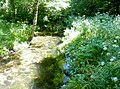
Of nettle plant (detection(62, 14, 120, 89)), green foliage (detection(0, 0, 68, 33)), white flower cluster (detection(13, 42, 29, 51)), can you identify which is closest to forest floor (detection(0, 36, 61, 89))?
white flower cluster (detection(13, 42, 29, 51))

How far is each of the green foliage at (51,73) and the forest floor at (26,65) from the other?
0.73 feet

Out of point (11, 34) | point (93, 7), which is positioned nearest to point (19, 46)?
point (11, 34)

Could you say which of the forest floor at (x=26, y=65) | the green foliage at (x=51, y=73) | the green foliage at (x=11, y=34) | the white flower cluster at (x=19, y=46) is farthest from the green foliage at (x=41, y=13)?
the green foliage at (x=51, y=73)

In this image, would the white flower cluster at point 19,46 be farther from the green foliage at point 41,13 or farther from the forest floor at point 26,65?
the green foliage at point 41,13

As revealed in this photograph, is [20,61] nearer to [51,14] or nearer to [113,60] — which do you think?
[113,60]

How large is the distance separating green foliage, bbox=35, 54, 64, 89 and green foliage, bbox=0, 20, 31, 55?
1.77m

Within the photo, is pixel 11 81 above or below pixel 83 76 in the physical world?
below

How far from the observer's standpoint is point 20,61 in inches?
358

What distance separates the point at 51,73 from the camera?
7.86m

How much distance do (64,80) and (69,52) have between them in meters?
1.78

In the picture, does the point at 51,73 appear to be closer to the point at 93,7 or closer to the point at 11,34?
the point at 11,34

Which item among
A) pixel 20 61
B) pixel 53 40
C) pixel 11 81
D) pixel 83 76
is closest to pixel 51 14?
pixel 53 40

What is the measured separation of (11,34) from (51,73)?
366cm

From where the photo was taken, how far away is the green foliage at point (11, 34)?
9.91 m
